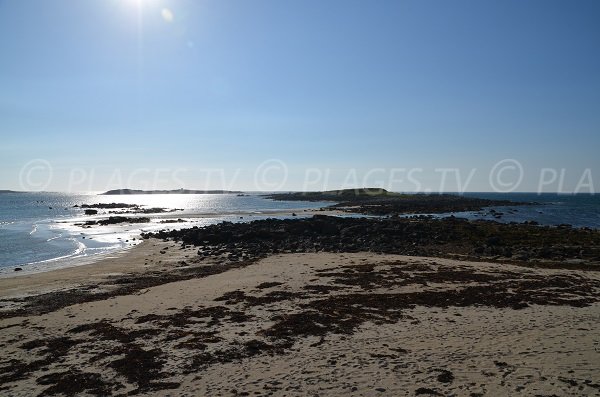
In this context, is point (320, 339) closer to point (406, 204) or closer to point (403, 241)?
point (403, 241)

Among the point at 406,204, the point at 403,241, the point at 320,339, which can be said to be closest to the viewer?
the point at 320,339

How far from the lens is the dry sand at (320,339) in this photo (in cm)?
902

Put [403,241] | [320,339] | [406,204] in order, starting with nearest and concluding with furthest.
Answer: [320,339], [403,241], [406,204]

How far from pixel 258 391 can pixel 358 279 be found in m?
11.5

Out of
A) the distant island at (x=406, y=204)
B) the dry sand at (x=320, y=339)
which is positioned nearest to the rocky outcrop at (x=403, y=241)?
the dry sand at (x=320, y=339)

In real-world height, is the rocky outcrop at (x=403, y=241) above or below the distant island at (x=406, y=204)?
below

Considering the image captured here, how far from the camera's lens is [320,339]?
11.6 metres

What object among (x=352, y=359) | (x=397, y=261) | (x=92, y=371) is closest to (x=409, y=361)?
(x=352, y=359)

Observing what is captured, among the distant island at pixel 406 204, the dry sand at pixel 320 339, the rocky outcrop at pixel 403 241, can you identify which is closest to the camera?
the dry sand at pixel 320 339

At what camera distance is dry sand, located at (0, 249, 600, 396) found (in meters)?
9.02

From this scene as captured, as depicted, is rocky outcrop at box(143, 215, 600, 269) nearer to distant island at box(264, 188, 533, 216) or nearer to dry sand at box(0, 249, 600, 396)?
dry sand at box(0, 249, 600, 396)

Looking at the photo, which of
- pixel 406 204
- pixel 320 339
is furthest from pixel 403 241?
pixel 406 204

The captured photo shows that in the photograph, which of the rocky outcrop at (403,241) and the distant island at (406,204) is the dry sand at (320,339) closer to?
the rocky outcrop at (403,241)

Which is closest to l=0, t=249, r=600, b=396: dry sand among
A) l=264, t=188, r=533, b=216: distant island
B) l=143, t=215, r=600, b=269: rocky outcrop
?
l=143, t=215, r=600, b=269: rocky outcrop
